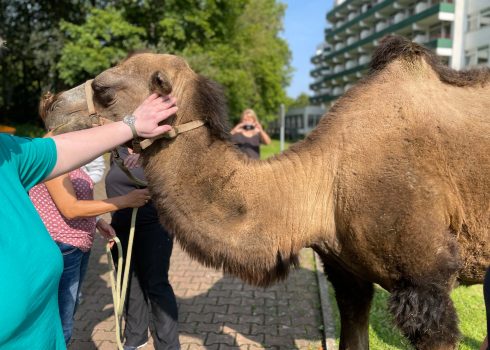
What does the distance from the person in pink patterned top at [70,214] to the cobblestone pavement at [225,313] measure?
5.34 feet

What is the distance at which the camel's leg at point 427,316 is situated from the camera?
267 centimetres

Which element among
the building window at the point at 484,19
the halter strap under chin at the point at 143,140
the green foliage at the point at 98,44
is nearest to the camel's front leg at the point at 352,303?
the halter strap under chin at the point at 143,140

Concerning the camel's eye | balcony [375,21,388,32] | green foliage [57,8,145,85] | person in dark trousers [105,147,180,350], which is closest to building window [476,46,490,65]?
balcony [375,21,388,32]

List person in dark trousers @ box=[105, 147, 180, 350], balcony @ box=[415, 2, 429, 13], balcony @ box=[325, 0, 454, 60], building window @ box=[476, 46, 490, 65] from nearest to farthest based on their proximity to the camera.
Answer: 1. person in dark trousers @ box=[105, 147, 180, 350]
2. building window @ box=[476, 46, 490, 65]
3. balcony @ box=[325, 0, 454, 60]
4. balcony @ box=[415, 2, 429, 13]

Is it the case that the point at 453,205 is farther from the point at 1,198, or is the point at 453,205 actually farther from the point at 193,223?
the point at 1,198

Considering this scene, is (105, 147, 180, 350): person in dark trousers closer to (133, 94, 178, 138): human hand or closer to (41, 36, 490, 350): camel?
(41, 36, 490, 350): camel

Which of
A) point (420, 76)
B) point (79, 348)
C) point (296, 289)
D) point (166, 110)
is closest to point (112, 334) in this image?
point (79, 348)

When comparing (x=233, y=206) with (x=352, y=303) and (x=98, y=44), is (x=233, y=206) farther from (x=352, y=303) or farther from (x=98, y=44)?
(x=98, y=44)

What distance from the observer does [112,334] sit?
505 centimetres

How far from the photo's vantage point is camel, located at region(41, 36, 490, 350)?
8.84 ft

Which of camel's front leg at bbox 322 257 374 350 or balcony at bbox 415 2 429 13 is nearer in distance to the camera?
camel's front leg at bbox 322 257 374 350

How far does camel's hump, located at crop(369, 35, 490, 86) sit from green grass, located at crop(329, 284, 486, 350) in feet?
7.70

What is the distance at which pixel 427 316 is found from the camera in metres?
2.68

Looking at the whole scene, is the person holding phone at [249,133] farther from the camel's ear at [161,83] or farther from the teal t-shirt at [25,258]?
the teal t-shirt at [25,258]
